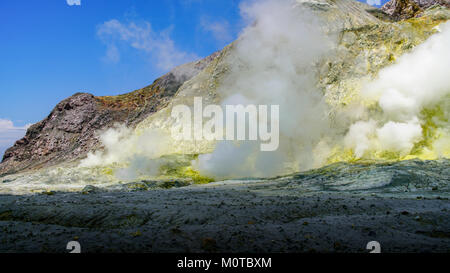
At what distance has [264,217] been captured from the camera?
27.2 feet

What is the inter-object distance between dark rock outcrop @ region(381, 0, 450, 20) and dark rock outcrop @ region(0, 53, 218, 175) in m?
29.0

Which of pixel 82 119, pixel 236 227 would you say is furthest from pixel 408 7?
pixel 82 119

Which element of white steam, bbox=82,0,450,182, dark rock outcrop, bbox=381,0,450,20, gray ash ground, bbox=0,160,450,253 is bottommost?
gray ash ground, bbox=0,160,450,253

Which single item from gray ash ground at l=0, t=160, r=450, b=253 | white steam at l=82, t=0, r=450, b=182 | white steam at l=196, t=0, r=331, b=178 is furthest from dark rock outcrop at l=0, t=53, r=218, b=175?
gray ash ground at l=0, t=160, r=450, b=253

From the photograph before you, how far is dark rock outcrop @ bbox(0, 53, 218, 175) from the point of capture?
50281 mm

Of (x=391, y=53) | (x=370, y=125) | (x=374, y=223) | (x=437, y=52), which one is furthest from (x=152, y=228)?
(x=391, y=53)

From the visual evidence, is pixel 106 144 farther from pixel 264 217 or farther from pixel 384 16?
pixel 384 16

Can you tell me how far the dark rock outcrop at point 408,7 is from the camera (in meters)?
46.4

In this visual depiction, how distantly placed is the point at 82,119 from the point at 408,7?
179 feet

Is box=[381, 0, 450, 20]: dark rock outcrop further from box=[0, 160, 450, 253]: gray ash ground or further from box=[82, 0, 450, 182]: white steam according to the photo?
box=[0, 160, 450, 253]: gray ash ground

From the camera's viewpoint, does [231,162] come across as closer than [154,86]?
Yes

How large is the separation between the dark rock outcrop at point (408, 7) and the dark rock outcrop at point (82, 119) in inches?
1143

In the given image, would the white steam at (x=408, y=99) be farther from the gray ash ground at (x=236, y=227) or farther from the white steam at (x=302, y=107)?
the gray ash ground at (x=236, y=227)
